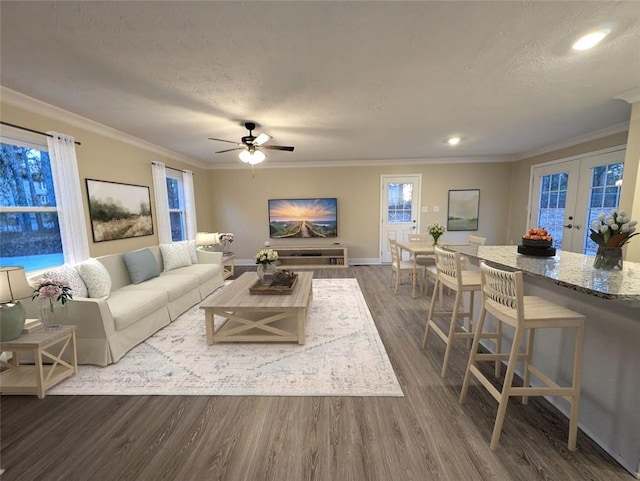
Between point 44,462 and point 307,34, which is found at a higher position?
point 307,34

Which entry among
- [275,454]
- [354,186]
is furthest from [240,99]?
[354,186]

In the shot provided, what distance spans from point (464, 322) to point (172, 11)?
12.2 ft

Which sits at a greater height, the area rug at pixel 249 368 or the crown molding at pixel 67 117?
the crown molding at pixel 67 117

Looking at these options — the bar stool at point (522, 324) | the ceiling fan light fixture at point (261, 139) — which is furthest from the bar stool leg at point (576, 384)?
the ceiling fan light fixture at point (261, 139)

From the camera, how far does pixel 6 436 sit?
1.54 m

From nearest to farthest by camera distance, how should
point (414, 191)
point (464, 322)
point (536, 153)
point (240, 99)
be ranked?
point (240, 99) < point (464, 322) < point (536, 153) < point (414, 191)

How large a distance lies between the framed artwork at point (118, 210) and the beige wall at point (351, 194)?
2244 millimetres

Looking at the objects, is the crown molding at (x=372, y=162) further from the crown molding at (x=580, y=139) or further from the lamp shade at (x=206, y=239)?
the lamp shade at (x=206, y=239)

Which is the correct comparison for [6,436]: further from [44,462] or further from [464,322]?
[464,322]

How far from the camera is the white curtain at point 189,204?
16.6ft

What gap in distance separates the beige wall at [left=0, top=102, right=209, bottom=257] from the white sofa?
368 mm

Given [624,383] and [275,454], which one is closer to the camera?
[624,383]

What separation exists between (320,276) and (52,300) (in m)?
3.83

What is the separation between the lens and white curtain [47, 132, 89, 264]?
2700 mm
